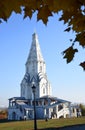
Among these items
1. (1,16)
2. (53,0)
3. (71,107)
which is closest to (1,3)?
(1,16)

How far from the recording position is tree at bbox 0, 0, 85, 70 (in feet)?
5.67

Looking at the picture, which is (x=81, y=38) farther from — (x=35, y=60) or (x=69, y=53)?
(x=35, y=60)

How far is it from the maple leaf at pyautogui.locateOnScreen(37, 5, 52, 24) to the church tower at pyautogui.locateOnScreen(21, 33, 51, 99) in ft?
239

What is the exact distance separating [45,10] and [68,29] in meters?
0.42

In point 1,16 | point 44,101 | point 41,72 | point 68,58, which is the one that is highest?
point 41,72

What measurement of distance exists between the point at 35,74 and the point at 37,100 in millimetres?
8609

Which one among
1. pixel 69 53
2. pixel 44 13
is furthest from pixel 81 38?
pixel 44 13

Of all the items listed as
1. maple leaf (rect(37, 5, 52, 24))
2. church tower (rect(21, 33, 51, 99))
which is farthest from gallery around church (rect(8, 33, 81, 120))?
maple leaf (rect(37, 5, 52, 24))

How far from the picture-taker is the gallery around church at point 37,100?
66188mm

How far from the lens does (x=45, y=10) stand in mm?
2031

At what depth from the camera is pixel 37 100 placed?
230ft

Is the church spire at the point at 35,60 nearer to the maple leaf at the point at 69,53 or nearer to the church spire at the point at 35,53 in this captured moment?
the church spire at the point at 35,53

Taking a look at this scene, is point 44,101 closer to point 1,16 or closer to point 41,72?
point 41,72

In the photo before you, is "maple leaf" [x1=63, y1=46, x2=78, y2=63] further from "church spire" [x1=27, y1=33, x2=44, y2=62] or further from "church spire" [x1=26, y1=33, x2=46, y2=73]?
"church spire" [x1=27, y1=33, x2=44, y2=62]
